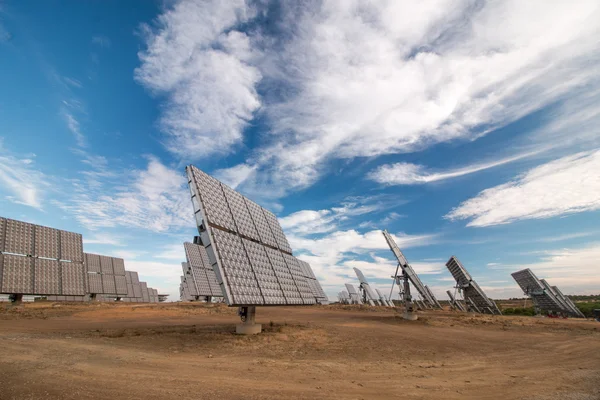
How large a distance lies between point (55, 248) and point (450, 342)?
3729 centimetres

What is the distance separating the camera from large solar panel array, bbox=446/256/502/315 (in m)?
38.3

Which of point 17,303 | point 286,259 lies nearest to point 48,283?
point 17,303

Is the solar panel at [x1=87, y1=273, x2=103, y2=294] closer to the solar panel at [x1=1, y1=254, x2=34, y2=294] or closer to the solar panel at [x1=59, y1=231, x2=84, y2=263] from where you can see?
the solar panel at [x1=59, y1=231, x2=84, y2=263]

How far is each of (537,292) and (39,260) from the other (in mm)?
61627

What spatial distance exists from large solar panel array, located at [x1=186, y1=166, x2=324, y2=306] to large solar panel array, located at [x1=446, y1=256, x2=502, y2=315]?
85.5 feet

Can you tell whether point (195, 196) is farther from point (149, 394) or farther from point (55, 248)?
point (55, 248)

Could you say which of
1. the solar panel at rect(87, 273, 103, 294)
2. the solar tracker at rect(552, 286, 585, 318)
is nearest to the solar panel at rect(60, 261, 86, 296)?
the solar panel at rect(87, 273, 103, 294)

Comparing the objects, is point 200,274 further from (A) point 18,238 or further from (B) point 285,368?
(B) point 285,368

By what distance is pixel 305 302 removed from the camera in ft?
66.4

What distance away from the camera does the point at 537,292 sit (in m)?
43.1

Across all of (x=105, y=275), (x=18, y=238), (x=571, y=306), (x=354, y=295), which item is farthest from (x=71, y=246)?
(x=571, y=306)

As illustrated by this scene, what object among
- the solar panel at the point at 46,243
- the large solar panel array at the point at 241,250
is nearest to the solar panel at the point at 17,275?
the solar panel at the point at 46,243

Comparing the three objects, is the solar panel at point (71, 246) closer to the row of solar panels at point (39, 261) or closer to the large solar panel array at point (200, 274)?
the row of solar panels at point (39, 261)

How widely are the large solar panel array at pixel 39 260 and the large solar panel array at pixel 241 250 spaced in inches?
877
